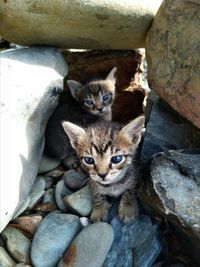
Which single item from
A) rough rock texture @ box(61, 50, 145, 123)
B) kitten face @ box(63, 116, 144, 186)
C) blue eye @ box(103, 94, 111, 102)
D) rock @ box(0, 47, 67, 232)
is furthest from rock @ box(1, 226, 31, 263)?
rough rock texture @ box(61, 50, 145, 123)

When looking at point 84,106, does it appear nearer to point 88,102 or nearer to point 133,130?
point 88,102

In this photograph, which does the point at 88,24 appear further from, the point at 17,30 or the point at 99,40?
the point at 17,30

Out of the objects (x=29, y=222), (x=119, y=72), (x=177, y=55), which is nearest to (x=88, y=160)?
(x=29, y=222)

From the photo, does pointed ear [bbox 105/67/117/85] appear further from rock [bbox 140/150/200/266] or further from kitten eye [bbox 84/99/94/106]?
rock [bbox 140/150/200/266]

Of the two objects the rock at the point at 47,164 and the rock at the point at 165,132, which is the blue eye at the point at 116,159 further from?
the rock at the point at 47,164

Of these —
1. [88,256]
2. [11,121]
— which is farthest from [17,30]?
[88,256]

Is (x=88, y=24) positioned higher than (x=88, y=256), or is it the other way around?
(x=88, y=24)
